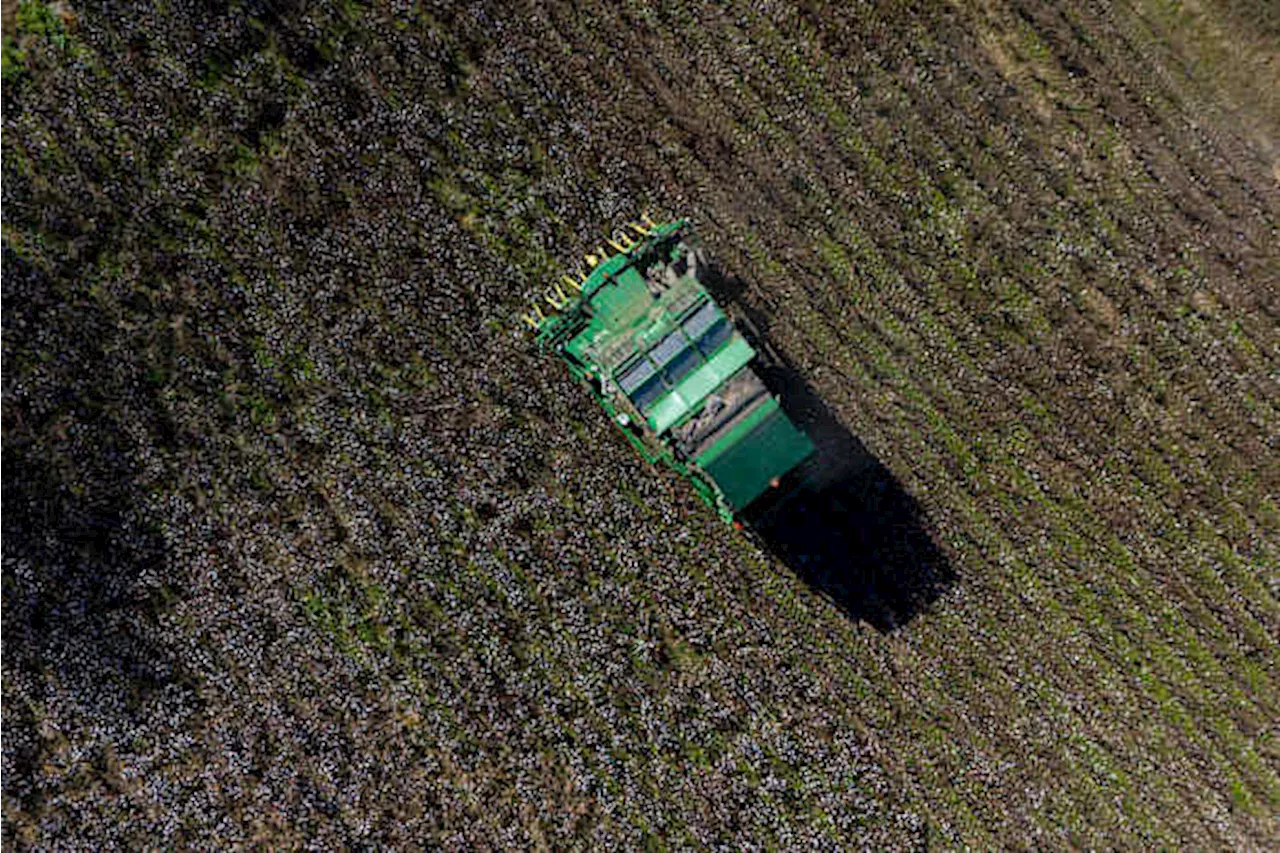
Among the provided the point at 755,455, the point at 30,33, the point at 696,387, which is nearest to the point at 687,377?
the point at 696,387

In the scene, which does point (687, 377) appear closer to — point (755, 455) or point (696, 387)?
point (696, 387)

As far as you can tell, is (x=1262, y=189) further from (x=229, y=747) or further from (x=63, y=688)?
(x=63, y=688)

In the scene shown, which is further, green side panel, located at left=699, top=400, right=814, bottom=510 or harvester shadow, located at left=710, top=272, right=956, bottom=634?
harvester shadow, located at left=710, top=272, right=956, bottom=634

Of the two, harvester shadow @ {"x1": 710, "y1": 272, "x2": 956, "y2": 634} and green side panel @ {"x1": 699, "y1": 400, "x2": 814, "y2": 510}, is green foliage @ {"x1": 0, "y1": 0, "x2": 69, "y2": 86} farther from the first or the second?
green side panel @ {"x1": 699, "y1": 400, "x2": 814, "y2": 510}

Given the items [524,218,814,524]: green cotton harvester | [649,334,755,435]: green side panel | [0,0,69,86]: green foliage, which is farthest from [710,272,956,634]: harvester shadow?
[0,0,69,86]: green foliage

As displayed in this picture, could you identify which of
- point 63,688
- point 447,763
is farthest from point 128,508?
point 447,763

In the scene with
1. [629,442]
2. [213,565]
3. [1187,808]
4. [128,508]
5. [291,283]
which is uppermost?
[291,283]
